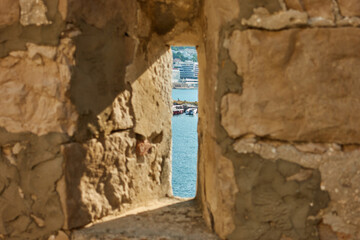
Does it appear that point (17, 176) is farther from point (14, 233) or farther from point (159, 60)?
point (159, 60)

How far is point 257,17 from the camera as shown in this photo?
1.13 meters

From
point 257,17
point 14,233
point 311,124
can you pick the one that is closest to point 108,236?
point 14,233

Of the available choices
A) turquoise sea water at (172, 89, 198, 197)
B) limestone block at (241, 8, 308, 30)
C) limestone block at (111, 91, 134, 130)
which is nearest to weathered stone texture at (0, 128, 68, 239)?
limestone block at (111, 91, 134, 130)

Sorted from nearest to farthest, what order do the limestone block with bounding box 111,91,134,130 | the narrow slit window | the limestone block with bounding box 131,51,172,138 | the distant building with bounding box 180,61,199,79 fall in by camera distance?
the limestone block with bounding box 111,91,134,130, the limestone block with bounding box 131,51,172,138, the narrow slit window, the distant building with bounding box 180,61,199,79

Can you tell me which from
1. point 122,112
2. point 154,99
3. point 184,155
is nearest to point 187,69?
point 184,155

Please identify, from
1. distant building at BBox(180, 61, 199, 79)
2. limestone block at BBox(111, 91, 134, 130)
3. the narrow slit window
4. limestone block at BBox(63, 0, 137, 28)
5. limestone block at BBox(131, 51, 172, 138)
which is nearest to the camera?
limestone block at BBox(63, 0, 137, 28)

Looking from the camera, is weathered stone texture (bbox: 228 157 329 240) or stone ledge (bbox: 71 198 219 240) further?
stone ledge (bbox: 71 198 219 240)

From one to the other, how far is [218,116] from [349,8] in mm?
Result: 564

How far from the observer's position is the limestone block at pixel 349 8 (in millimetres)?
1113

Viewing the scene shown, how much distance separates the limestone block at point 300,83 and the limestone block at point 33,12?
709 millimetres

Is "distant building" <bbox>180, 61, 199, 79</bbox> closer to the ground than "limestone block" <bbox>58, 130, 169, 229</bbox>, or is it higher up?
higher up

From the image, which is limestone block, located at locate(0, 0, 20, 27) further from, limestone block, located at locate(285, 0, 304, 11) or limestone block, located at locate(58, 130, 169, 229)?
limestone block, located at locate(285, 0, 304, 11)

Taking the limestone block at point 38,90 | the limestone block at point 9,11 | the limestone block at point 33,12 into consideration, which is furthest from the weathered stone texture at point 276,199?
the limestone block at point 9,11

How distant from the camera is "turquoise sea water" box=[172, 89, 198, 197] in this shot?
3496mm
